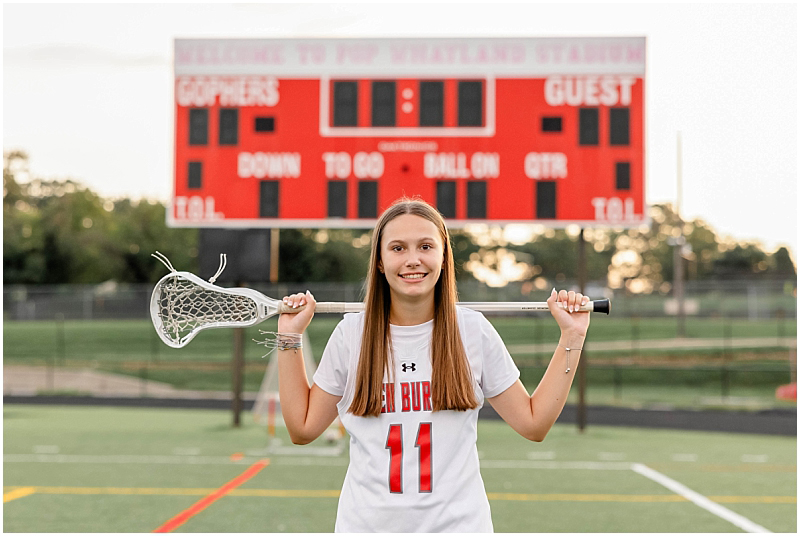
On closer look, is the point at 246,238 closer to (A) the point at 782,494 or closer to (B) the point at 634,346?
(A) the point at 782,494

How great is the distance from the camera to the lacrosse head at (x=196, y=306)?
2414 mm

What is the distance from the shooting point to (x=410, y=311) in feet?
7.16

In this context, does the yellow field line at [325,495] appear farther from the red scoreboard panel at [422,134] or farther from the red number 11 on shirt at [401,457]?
the red number 11 on shirt at [401,457]

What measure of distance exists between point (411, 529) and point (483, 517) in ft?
0.56

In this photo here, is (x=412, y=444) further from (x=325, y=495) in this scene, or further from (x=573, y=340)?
(x=325, y=495)

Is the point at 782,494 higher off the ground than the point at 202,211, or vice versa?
the point at 202,211

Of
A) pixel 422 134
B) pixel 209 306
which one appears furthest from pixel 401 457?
pixel 422 134

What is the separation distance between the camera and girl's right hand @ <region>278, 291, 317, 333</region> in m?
2.24

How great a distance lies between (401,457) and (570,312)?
0.57m

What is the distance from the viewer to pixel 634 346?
26594 millimetres

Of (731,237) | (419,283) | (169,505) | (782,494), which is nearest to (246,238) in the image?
(169,505)

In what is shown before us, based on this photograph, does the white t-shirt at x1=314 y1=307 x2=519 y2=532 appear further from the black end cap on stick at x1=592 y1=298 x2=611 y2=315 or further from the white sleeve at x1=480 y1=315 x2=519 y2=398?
the black end cap on stick at x1=592 y1=298 x2=611 y2=315

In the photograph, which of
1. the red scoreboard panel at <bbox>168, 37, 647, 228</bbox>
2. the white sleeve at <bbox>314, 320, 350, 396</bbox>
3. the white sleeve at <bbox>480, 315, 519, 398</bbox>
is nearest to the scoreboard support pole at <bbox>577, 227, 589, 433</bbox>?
the red scoreboard panel at <bbox>168, 37, 647, 228</bbox>

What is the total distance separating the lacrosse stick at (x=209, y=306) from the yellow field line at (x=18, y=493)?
208 inches
